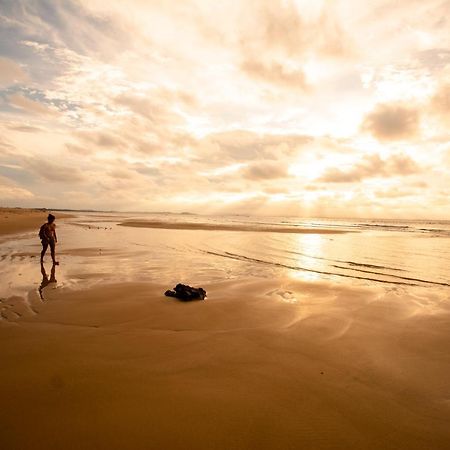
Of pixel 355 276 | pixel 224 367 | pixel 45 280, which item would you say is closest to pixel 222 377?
pixel 224 367

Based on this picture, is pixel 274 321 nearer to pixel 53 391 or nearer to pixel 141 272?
pixel 53 391

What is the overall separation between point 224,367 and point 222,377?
0.94 ft

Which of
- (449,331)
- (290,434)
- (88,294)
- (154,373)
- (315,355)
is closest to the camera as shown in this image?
(290,434)

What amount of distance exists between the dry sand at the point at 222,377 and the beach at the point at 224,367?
0.06 feet

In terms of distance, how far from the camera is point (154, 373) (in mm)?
4270

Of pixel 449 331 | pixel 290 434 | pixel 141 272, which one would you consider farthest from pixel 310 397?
pixel 141 272

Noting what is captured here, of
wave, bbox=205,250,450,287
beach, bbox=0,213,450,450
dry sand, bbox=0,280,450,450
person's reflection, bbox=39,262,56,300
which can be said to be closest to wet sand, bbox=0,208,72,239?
person's reflection, bbox=39,262,56,300

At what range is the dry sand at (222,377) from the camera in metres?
3.14

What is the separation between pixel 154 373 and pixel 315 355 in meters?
2.52

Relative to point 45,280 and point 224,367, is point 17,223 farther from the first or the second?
point 224,367

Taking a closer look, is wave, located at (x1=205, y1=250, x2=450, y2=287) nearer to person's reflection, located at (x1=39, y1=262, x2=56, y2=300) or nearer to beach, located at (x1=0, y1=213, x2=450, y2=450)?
beach, located at (x1=0, y1=213, x2=450, y2=450)

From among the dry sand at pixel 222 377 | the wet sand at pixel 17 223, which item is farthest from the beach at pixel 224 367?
the wet sand at pixel 17 223

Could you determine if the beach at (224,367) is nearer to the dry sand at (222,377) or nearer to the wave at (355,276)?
the dry sand at (222,377)

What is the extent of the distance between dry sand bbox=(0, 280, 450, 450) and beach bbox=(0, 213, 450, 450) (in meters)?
0.02
